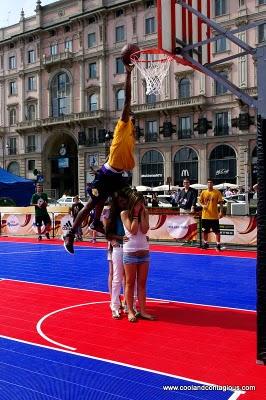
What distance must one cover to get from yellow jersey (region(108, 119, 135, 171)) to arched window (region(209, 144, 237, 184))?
37947 millimetres

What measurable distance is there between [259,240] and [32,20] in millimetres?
59772

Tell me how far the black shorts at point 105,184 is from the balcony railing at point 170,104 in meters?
39.4

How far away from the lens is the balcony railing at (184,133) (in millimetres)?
46000

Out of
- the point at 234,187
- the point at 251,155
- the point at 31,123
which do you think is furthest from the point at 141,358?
the point at 31,123

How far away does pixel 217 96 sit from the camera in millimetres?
44125

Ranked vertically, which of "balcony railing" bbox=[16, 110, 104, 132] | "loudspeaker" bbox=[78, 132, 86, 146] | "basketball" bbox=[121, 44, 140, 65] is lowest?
"basketball" bbox=[121, 44, 140, 65]

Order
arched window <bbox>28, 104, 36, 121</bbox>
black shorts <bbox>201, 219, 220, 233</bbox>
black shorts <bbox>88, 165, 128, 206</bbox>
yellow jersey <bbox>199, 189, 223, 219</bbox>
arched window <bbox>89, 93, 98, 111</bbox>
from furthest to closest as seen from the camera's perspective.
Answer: arched window <bbox>28, 104, 36, 121</bbox> < arched window <bbox>89, 93, 98, 111</bbox> < black shorts <bbox>201, 219, 220, 233</bbox> < yellow jersey <bbox>199, 189, 223, 219</bbox> < black shorts <bbox>88, 165, 128, 206</bbox>

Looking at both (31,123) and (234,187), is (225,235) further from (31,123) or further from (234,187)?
(31,123)

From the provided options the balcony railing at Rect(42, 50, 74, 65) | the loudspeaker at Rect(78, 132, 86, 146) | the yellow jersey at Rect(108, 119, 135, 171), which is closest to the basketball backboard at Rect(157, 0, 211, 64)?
the yellow jersey at Rect(108, 119, 135, 171)

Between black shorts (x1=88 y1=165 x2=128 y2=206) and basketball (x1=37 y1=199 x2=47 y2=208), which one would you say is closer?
black shorts (x1=88 y1=165 x2=128 y2=206)

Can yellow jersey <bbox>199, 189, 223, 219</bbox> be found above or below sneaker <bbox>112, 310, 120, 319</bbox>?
above

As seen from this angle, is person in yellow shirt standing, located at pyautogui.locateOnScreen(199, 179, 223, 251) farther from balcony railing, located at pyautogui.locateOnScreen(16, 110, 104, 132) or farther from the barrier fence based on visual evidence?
balcony railing, located at pyautogui.locateOnScreen(16, 110, 104, 132)

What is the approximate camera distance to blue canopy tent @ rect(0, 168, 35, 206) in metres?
24.9

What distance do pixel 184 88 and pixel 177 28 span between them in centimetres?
4004
